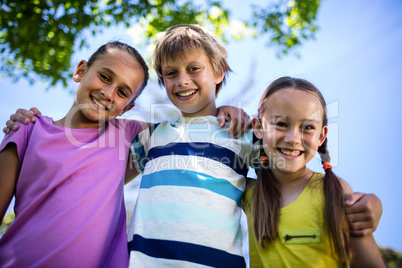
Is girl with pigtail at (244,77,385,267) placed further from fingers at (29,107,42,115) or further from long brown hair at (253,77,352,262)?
fingers at (29,107,42,115)

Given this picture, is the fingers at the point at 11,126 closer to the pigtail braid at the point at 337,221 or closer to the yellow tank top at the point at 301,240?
the yellow tank top at the point at 301,240

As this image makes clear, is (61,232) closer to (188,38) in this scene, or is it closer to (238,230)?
(238,230)

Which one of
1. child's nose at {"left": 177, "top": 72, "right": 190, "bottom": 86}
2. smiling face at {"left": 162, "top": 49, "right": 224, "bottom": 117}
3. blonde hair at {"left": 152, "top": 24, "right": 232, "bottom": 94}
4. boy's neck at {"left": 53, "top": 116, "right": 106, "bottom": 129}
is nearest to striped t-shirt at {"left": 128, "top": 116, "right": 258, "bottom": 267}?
smiling face at {"left": 162, "top": 49, "right": 224, "bottom": 117}

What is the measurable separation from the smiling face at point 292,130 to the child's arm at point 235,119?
20cm

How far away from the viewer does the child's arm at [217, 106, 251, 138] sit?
5.65 feet

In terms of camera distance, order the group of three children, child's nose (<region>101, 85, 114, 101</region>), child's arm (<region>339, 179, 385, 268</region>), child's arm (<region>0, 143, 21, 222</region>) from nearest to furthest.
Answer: child's arm (<region>339, 179, 385, 268</region>)
the group of three children
child's arm (<region>0, 143, 21, 222</region>)
child's nose (<region>101, 85, 114, 101</region>)

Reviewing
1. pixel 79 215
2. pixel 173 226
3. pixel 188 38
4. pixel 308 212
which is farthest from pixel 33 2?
pixel 308 212

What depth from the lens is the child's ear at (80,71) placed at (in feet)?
6.21

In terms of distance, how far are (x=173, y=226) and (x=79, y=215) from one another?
1.55 feet

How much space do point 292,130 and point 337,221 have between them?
47 centimetres

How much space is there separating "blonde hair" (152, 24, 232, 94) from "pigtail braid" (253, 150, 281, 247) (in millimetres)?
835

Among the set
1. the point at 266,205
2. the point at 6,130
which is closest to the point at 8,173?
the point at 6,130

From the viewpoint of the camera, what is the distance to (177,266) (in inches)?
52.5

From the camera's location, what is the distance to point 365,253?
1.21 meters
